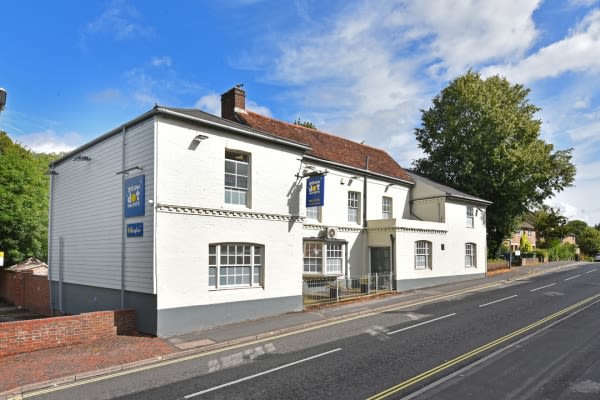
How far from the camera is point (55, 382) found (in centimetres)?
898

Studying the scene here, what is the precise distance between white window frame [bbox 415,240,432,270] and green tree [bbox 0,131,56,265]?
25.2 meters

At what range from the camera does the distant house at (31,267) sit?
25.2 m

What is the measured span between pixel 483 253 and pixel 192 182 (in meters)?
24.8

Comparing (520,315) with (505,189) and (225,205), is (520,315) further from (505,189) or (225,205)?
(505,189)

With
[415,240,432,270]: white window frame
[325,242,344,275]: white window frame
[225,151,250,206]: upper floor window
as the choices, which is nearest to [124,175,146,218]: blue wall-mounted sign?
[225,151,250,206]: upper floor window

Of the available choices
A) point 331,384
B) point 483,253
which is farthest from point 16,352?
point 483,253

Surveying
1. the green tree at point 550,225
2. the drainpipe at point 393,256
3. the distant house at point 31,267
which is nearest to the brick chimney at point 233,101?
the drainpipe at point 393,256

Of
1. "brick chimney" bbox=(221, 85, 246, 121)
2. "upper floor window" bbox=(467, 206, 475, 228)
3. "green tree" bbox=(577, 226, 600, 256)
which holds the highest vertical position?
"brick chimney" bbox=(221, 85, 246, 121)

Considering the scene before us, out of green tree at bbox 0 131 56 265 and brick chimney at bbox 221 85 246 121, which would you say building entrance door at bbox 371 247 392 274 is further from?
green tree at bbox 0 131 56 265

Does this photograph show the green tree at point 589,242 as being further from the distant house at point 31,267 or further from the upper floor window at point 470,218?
the distant house at point 31,267

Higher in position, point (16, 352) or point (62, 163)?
point (62, 163)

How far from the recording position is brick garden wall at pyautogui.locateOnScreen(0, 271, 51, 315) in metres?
20.6

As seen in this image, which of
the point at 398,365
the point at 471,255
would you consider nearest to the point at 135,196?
the point at 398,365

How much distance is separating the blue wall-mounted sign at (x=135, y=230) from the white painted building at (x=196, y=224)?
7 centimetres
